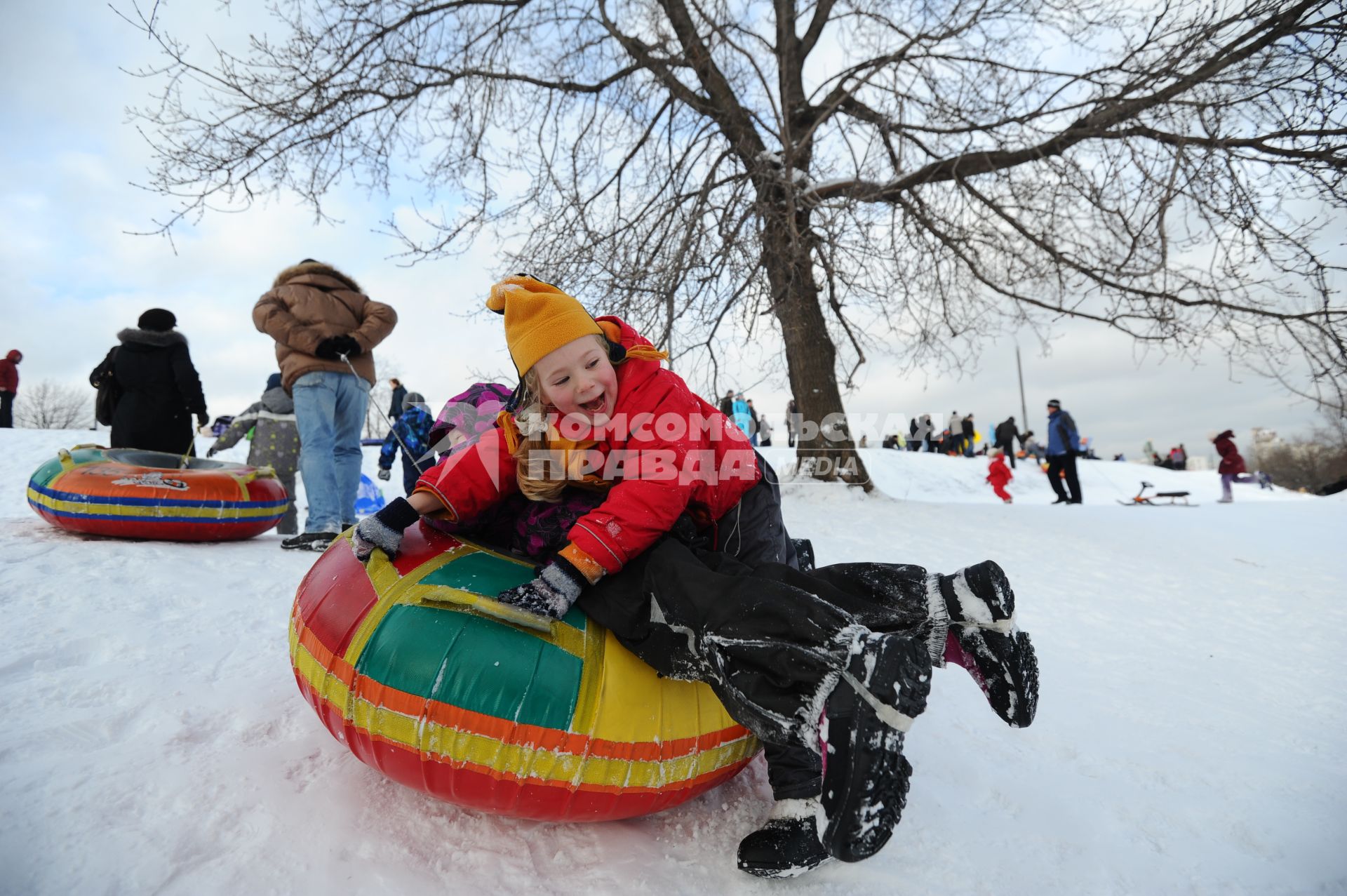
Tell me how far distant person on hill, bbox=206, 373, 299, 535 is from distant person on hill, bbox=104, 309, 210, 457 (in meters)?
0.43

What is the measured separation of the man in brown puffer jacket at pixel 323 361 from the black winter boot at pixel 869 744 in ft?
12.0

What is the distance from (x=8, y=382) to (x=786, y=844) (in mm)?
13800

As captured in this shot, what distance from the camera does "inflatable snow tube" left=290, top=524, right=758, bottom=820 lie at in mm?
1368

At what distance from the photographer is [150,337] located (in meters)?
4.26

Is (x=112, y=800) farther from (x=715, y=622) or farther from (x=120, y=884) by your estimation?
(x=715, y=622)

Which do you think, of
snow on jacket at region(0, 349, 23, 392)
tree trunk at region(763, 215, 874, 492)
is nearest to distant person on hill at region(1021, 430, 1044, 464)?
tree trunk at region(763, 215, 874, 492)

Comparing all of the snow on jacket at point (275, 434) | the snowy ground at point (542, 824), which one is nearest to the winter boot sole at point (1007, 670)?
the snowy ground at point (542, 824)

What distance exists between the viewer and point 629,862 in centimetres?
142

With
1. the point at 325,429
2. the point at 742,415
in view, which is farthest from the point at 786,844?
the point at 742,415

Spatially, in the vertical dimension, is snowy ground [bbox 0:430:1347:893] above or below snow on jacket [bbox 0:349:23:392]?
below

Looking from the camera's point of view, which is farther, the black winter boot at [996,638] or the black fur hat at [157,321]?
the black fur hat at [157,321]

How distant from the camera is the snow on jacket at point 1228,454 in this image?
11758mm

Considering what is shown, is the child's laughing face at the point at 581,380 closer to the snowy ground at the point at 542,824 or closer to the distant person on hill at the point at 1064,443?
the snowy ground at the point at 542,824

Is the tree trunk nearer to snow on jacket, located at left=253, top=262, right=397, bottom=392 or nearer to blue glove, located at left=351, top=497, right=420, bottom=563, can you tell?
snow on jacket, located at left=253, top=262, right=397, bottom=392
